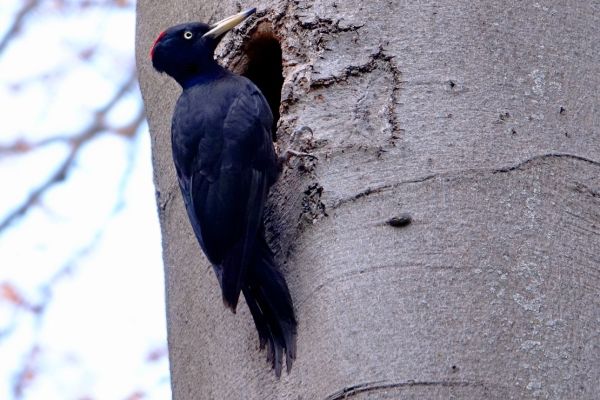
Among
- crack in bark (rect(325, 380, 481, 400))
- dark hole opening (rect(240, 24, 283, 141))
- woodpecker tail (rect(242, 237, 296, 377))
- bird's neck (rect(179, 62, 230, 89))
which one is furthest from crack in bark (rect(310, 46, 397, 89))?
crack in bark (rect(325, 380, 481, 400))

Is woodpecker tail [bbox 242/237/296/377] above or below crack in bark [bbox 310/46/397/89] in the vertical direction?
below

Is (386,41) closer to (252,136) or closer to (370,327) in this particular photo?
(252,136)

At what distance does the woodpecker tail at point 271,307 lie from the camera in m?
2.58

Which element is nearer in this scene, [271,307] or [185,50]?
[271,307]

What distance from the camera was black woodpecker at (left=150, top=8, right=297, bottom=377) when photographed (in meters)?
2.73

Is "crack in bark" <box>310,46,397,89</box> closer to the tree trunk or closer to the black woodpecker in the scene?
the tree trunk

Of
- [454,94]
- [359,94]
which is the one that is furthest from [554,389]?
[359,94]

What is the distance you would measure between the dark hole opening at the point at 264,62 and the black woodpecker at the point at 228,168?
0.29 ft

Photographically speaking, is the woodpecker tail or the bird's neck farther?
the bird's neck

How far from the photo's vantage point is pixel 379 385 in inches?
91.3

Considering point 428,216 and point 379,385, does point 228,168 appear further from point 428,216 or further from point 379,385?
point 379,385

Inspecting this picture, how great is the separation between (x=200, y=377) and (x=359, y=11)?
3.81ft

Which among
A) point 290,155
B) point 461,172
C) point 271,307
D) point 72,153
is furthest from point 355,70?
point 72,153

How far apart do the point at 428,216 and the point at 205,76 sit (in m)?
1.42
